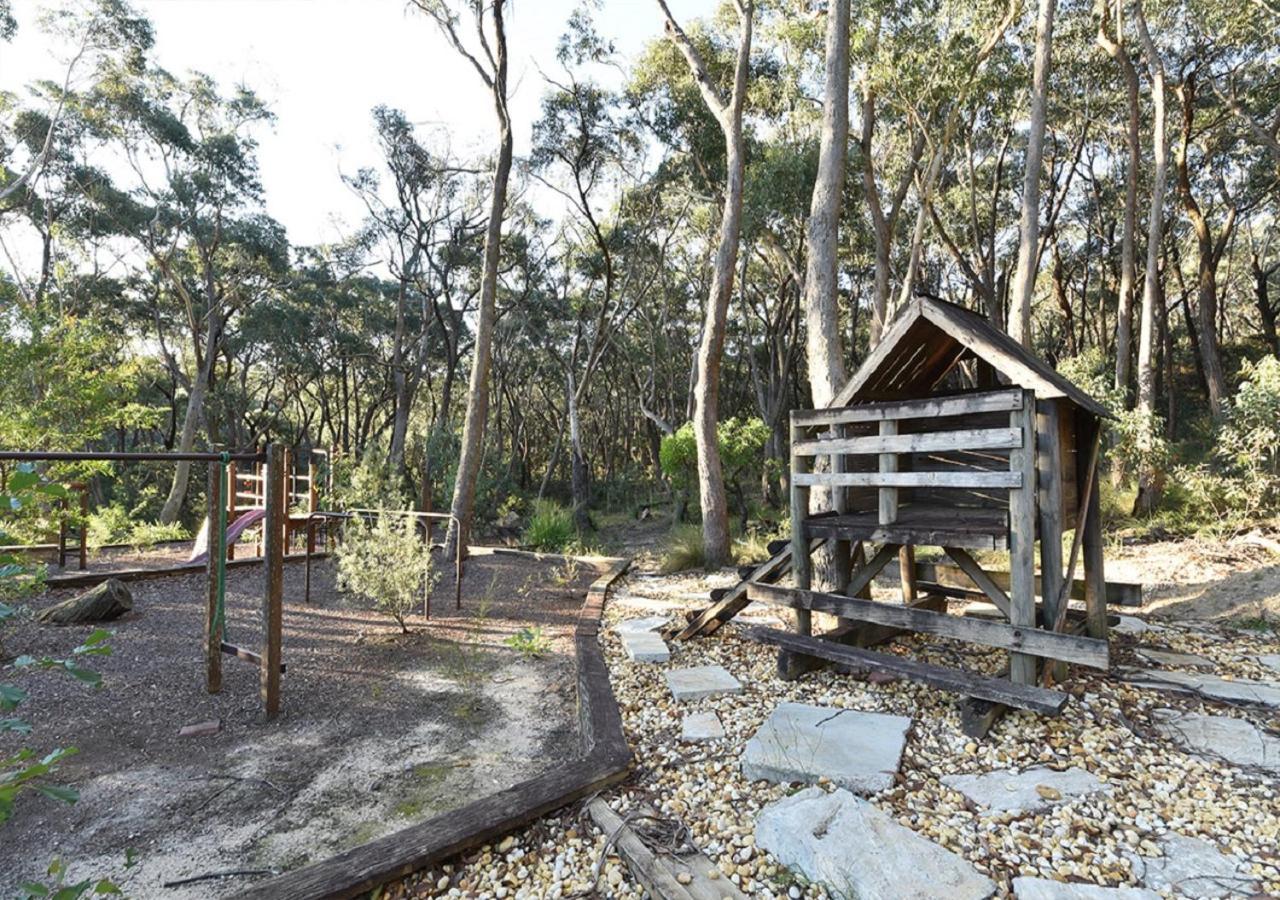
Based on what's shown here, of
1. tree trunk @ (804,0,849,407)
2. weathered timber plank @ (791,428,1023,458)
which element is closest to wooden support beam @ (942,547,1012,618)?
weathered timber plank @ (791,428,1023,458)

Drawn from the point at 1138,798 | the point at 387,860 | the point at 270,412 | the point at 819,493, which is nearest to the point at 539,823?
the point at 387,860

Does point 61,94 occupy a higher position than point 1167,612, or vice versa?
point 61,94

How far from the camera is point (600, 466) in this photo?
32.5 metres

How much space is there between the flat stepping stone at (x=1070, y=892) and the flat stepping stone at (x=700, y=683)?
2.22 meters

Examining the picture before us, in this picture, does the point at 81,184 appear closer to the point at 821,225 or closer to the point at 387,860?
the point at 821,225

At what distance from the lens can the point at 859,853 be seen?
97.2 inches

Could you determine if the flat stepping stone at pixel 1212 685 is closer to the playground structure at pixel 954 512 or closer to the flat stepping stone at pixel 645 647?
the playground structure at pixel 954 512

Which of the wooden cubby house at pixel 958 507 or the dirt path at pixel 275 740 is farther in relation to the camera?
the wooden cubby house at pixel 958 507

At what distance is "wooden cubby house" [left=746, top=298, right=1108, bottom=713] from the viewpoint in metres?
3.74

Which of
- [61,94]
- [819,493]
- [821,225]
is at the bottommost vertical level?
[819,493]

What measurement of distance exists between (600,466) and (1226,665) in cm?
2858

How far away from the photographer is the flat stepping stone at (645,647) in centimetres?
518

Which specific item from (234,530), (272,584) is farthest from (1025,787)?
(234,530)

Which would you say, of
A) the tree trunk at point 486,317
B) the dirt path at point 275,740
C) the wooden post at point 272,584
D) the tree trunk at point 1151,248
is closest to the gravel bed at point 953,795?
the dirt path at point 275,740
